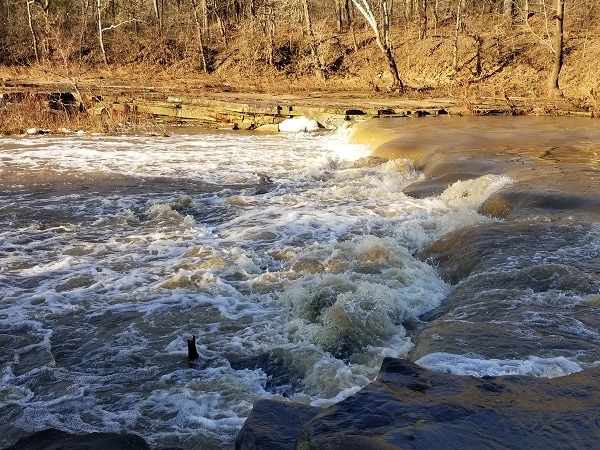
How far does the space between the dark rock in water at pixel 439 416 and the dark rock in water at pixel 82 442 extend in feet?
1.82

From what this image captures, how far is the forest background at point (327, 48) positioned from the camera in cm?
2636

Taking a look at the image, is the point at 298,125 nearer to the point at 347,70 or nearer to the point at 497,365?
the point at 347,70

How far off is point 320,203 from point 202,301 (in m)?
4.97

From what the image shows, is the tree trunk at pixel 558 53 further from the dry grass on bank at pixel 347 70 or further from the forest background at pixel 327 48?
the dry grass on bank at pixel 347 70

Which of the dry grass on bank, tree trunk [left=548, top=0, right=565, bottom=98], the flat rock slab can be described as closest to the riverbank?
the dry grass on bank

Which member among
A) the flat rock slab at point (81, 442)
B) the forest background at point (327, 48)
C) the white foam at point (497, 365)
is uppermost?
the forest background at point (327, 48)

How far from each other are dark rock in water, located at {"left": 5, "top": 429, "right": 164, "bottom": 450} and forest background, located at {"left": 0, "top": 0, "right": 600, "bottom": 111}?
20.2 meters

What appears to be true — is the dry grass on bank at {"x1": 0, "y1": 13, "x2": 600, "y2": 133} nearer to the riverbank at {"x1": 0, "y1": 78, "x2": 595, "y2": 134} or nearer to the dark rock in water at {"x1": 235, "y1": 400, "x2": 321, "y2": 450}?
the riverbank at {"x1": 0, "y1": 78, "x2": 595, "y2": 134}

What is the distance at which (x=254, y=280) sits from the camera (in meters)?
7.25

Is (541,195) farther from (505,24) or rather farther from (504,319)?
(505,24)

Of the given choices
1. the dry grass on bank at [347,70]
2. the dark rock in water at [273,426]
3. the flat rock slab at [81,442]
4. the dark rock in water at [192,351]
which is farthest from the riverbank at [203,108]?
the flat rock slab at [81,442]

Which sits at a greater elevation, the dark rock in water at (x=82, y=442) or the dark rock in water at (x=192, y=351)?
the dark rock in water at (x=82, y=442)

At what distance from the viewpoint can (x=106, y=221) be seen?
33.2 ft

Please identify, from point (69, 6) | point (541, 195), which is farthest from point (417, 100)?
point (69, 6)
